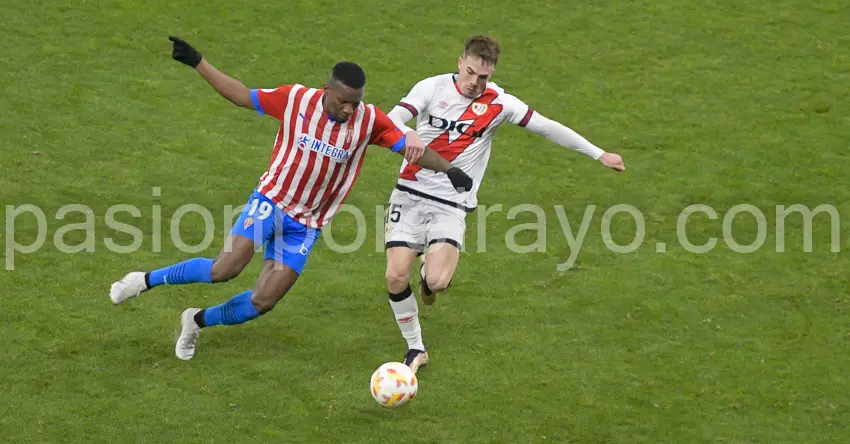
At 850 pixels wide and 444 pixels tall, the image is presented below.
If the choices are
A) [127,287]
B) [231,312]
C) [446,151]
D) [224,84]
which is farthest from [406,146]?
[127,287]

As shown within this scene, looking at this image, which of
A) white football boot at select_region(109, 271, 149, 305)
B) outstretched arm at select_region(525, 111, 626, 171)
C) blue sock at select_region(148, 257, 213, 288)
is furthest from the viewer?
outstretched arm at select_region(525, 111, 626, 171)

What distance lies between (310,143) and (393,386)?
6.13ft

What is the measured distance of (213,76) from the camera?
315 inches

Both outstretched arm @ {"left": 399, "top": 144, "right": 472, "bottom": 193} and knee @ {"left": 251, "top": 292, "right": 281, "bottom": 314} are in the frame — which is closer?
outstretched arm @ {"left": 399, "top": 144, "right": 472, "bottom": 193}

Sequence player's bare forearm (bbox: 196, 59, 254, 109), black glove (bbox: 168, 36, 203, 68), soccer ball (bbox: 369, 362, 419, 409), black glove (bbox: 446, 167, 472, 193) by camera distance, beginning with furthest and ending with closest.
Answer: black glove (bbox: 446, 167, 472, 193) → player's bare forearm (bbox: 196, 59, 254, 109) → black glove (bbox: 168, 36, 203, 68) → soccer ball (bbox: 369, 362, 419, 409)

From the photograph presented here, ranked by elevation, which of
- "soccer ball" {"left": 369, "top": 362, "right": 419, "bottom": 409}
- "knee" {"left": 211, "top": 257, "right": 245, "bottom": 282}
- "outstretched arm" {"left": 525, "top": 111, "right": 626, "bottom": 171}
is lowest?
"soccer ball" {"left": 369, "top": 362, "right": 419, "bottom": 409}

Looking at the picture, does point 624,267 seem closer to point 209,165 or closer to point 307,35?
point 209,165

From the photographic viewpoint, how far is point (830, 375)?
28.5 ft

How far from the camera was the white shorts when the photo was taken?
8914 mm

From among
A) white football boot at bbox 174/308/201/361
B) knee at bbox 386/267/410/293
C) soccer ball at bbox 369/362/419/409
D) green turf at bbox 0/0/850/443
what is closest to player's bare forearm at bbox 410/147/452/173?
knee at bbox 386/267/410/293

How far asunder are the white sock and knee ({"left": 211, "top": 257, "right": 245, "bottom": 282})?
1.21 metres

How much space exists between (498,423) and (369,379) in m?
1.10

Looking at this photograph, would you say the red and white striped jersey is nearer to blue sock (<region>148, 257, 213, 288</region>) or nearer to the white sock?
blue sock (<region>148, 257, 213, 288</region>)

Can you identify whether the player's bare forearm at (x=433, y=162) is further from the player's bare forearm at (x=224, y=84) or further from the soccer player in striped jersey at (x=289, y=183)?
the player's bare forearm at (x=224, y=84)
